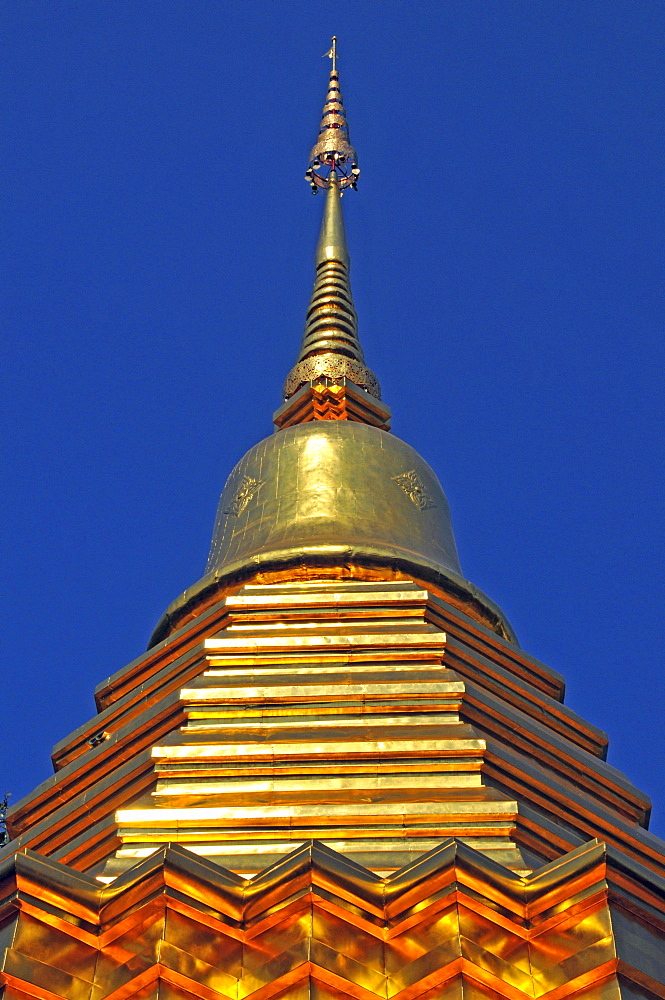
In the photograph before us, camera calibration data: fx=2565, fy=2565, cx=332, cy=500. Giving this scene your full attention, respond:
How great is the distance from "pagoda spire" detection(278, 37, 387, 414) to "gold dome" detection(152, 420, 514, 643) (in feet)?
8.63

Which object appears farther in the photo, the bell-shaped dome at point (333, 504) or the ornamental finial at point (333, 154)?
the ornamental finial at point (333, 154)

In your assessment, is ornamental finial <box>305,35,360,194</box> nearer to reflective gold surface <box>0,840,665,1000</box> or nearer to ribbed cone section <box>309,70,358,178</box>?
ribbed cone section <box>309,70,358,178</box>

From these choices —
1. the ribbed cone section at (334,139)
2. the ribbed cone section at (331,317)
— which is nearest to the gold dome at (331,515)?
the ribbed cone section at (331,317)

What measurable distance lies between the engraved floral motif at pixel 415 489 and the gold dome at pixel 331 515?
17 mm

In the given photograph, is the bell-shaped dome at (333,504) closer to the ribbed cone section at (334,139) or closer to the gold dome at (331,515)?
the gold dome at (331,515)

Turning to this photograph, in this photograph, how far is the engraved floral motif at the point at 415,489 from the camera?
98.0 ft

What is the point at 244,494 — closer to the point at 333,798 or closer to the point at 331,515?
the point at 331,515

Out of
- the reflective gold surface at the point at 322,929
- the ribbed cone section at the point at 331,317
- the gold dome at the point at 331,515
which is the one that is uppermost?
the ribbed cone section at the point at 331,317

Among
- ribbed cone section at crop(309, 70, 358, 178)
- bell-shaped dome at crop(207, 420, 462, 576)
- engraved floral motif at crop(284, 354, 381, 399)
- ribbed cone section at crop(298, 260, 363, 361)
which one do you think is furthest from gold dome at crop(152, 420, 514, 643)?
ribbed cone section at crop(309, 70, 358, 178)

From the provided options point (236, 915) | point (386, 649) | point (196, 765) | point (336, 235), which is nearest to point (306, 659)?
point (386, 649)

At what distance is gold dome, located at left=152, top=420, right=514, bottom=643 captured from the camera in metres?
27.8

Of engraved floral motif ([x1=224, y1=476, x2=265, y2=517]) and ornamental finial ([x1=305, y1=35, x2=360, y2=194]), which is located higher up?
ornamental finial ([x1=305, y1=35, x2=360, y2=194])

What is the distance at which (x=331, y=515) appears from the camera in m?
28.6

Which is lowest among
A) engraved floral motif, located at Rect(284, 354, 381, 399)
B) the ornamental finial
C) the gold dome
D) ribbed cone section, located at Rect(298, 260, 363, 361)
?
the gold dome
